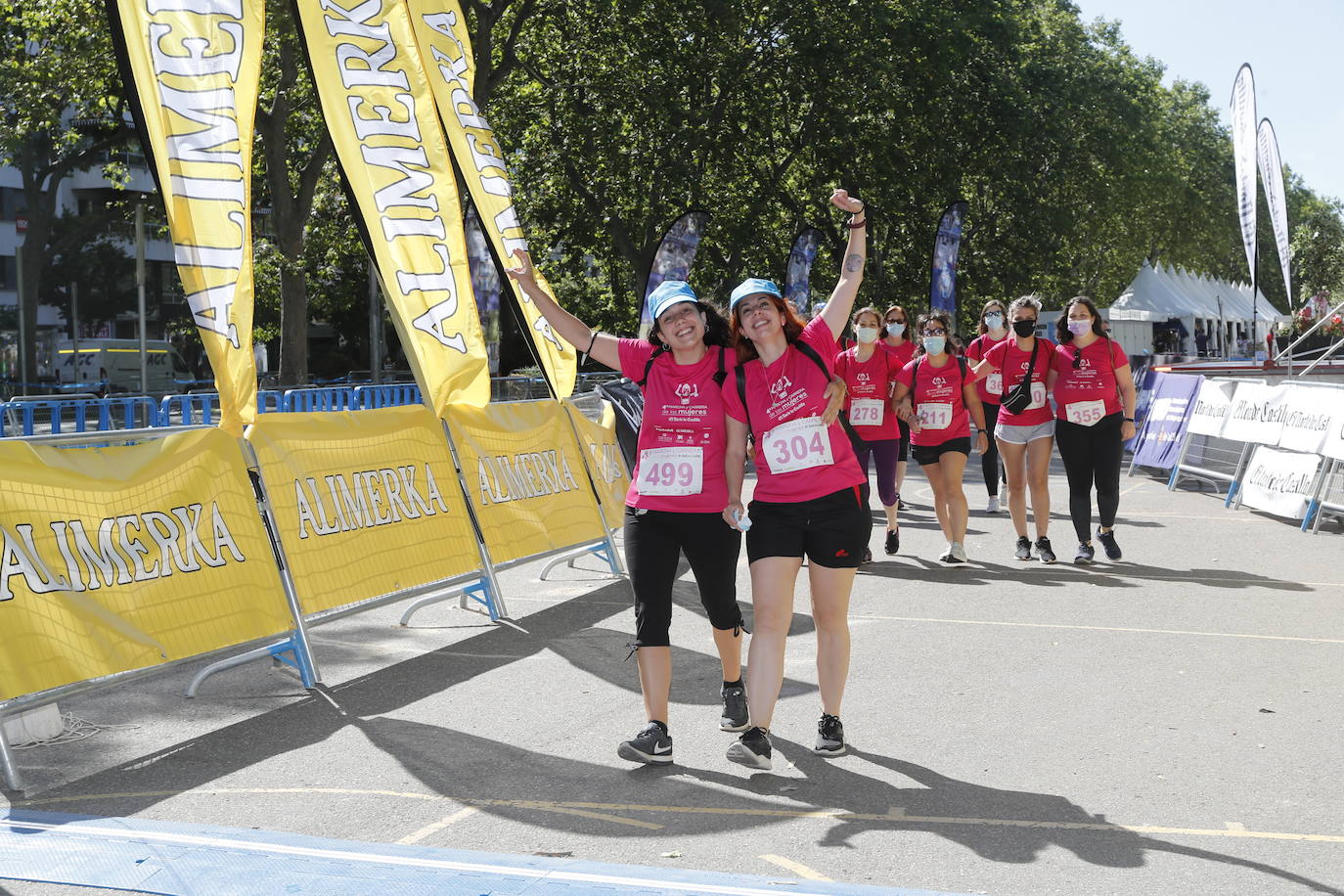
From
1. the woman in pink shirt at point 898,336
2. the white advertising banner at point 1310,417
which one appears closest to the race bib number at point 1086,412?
the woman in pink shirt at point 898,336

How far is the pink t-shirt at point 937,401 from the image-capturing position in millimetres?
10656

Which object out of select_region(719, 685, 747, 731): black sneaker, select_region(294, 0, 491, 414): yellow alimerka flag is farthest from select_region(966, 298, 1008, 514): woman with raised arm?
select_region(719, 685, 747, 731): black sneaker

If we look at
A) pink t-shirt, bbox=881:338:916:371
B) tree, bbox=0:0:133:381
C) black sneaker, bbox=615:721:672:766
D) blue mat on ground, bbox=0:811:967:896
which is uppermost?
tree, bbox=0:0:133:381

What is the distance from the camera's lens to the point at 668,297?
5.56 m

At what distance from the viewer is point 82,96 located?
83.5 ft

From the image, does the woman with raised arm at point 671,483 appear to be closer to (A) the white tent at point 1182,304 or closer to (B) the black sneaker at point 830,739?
(B) the black sneaker at point 830,739

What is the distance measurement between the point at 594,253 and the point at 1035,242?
1309 cm

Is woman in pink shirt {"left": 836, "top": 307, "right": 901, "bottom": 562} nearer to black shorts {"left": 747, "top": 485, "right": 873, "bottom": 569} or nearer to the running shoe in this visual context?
the running shoe

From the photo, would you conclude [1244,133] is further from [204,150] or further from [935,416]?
[204,150]

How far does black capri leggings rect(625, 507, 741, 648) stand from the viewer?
5574 millimetres

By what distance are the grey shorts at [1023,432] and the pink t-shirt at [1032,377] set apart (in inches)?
1.2

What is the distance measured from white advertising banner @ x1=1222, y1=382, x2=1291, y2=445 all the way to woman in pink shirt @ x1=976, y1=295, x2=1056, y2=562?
4.84 metres

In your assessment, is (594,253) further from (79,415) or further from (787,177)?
(79,415)

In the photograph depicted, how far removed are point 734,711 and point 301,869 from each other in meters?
2.07
